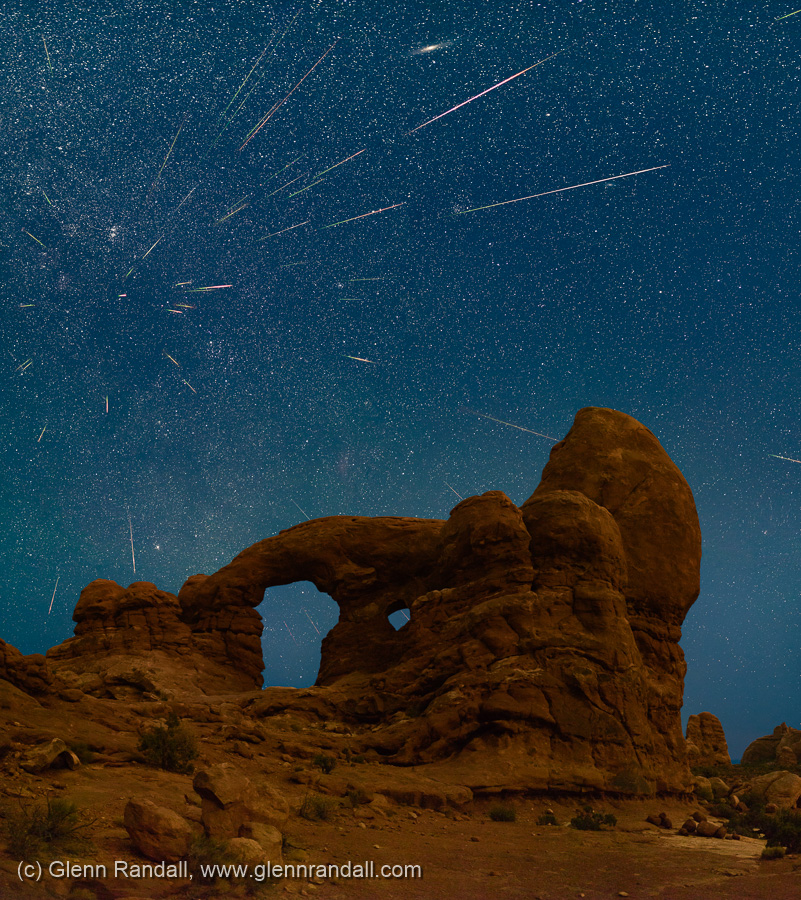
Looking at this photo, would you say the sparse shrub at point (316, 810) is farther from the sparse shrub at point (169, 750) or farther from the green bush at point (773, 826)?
the green bush at point (773, 826)

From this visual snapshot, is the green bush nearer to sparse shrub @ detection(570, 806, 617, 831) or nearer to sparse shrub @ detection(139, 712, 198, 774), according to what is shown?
sparse shrub @ detection(570, 806, 617, 831)

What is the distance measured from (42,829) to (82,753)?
5.66 m

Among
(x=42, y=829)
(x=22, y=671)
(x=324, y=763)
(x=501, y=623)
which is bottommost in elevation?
(x=42, y=829)

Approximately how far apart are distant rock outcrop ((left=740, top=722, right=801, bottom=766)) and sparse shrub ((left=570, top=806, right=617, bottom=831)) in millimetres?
41873

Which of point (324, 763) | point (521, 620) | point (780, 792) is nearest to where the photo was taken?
point (324, 763)

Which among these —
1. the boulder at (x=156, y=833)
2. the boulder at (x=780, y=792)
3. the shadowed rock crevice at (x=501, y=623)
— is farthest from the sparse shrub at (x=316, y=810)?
the boulder at (x=780, y=792)

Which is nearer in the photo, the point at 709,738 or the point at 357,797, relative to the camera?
the point at 357,797

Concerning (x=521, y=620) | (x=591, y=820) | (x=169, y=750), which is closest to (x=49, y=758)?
(x=169, y=750)

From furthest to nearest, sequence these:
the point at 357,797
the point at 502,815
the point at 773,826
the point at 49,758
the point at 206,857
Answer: the point at 773,826, the point at 502,815, the point at 357,797, the point at 49,758, the point at 206,857

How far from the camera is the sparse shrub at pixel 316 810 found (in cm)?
1317

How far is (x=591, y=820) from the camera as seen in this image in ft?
54.4

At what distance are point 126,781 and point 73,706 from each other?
5710 mm

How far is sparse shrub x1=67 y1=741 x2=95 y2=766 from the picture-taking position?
13.3 metres

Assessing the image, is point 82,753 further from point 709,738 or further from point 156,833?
point 709,738
